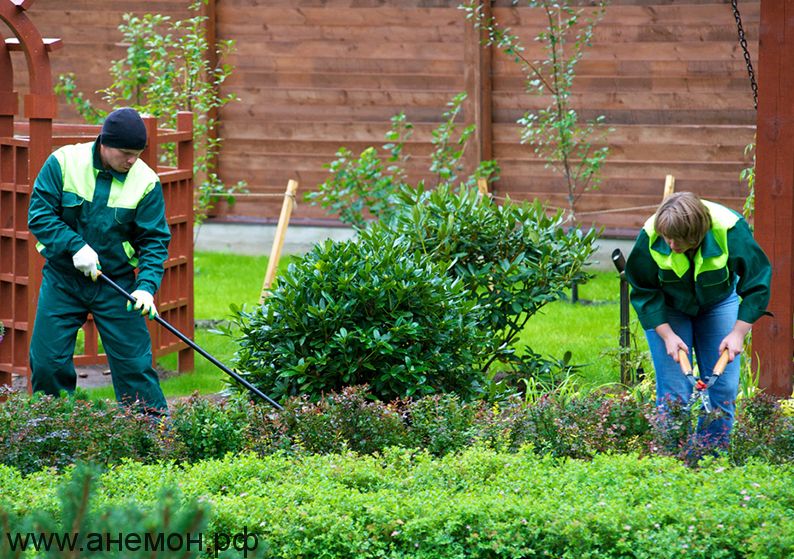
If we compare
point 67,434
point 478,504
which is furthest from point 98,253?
point 478,504

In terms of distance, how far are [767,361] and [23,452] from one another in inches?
158

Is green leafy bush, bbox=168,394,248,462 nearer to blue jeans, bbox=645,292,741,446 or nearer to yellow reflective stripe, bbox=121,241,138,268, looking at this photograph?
yellow reflective stripe, bbox=121,241,138,268

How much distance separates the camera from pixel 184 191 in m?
8.15

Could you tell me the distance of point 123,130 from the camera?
5582mm

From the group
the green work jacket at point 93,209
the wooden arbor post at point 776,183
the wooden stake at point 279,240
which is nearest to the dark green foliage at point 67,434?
the green work jacket at point 93,209

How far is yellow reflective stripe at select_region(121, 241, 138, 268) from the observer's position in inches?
229

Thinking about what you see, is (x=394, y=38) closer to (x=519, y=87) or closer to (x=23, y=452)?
(x=519, y=87)

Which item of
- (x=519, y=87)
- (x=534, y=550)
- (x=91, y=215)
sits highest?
(x=519, y=87)

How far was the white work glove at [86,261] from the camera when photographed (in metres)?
5.48

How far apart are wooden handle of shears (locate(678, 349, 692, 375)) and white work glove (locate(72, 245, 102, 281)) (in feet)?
9.17

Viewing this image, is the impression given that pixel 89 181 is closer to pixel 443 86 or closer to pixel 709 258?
pixel 709 258

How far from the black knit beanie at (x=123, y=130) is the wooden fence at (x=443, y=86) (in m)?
6.07

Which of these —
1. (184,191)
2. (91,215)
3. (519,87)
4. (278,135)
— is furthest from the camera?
(278,135)

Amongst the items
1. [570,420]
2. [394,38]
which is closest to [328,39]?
[394,38]
